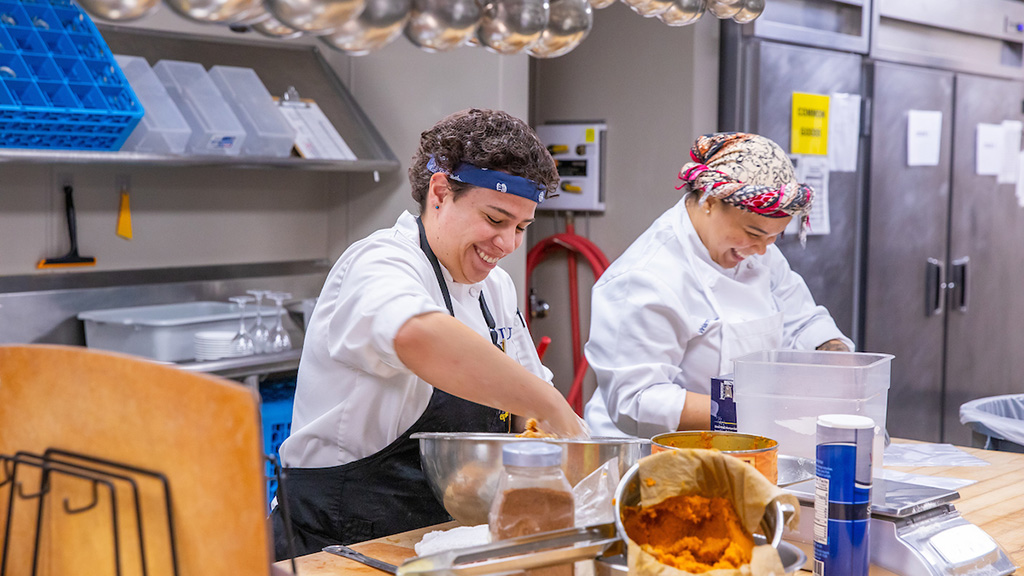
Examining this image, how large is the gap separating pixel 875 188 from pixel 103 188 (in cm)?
300

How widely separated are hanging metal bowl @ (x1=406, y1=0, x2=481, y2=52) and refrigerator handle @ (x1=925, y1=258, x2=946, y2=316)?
378 centimetres

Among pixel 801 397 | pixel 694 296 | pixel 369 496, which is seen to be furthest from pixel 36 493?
pixel 694 296

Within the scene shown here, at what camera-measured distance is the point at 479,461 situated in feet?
4.62

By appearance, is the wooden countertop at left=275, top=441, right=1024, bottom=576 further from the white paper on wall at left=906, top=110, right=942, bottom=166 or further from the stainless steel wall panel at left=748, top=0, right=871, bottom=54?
the white paper on wall at left=906, top=110, right=942, bottom=166

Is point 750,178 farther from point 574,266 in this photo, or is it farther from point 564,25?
point 574,266

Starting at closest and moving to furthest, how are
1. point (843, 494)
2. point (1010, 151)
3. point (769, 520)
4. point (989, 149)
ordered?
1. point (769, 520)
2. point (843, 494)
3. point (989, 149)
4. point (1010, 151)

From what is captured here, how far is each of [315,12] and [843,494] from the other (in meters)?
0.90

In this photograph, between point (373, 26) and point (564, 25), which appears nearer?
point (373, 26)

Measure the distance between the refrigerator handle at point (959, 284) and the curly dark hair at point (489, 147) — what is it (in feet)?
10.8

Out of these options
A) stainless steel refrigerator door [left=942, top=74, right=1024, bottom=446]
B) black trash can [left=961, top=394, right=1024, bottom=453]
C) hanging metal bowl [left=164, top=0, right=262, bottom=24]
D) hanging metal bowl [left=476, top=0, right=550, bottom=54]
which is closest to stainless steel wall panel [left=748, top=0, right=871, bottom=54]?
stainless steel refrigerator door [left=942, top=74, right=1024, bottom=446]

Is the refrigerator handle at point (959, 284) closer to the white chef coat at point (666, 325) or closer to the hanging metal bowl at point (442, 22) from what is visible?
the white chef coat at point (666, 325)

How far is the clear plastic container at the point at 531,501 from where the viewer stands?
3.79ft

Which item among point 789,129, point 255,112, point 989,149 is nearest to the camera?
point 255,112

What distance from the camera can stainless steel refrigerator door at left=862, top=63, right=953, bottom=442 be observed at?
13.4 ft
